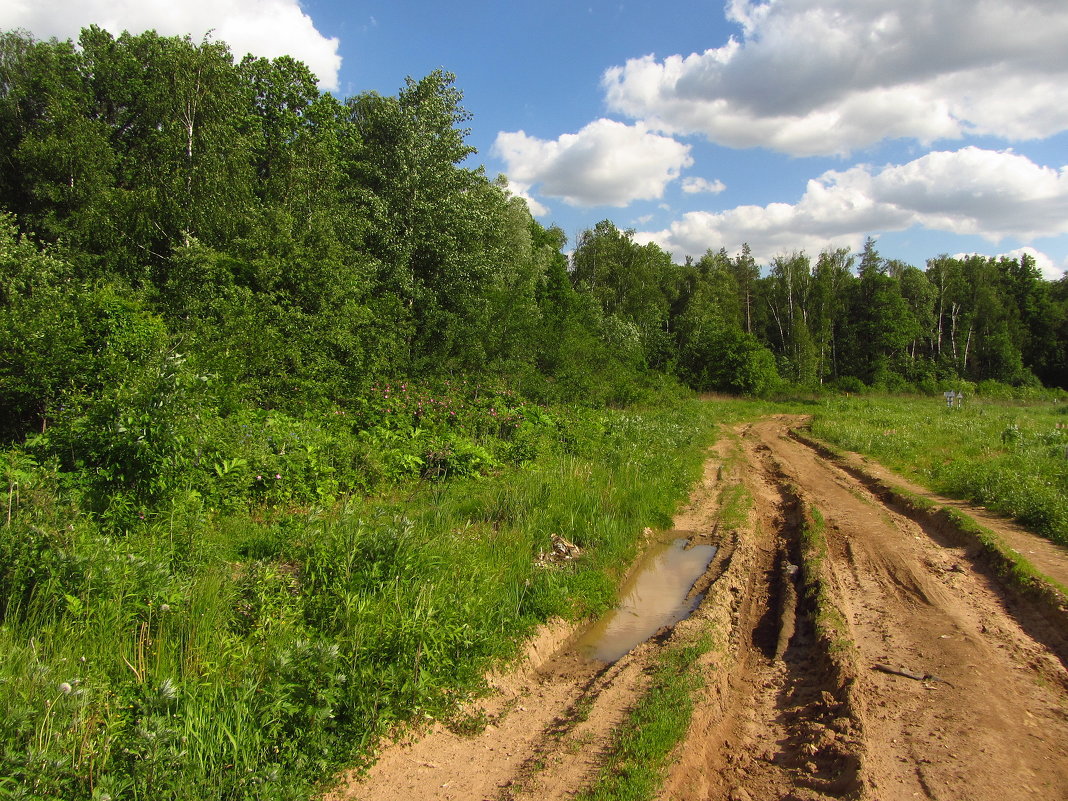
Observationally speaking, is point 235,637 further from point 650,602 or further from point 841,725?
point 650,602

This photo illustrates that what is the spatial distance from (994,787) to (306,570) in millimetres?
5343

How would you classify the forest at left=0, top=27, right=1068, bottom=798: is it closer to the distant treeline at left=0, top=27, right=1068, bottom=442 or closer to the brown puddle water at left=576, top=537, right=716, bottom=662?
the distant treeline at left=0, top=27, right=1068, bottom=442

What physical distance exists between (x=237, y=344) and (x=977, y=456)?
17882 mm

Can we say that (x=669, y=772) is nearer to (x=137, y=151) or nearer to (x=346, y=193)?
(x=346, y=193)

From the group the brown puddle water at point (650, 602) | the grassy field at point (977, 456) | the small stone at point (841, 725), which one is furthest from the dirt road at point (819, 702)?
the grassy field at point (977, 456)

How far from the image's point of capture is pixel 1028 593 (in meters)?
6.80

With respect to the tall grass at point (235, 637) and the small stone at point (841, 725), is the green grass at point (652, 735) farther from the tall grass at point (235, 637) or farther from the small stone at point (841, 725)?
the tall grass at point (235, 637)

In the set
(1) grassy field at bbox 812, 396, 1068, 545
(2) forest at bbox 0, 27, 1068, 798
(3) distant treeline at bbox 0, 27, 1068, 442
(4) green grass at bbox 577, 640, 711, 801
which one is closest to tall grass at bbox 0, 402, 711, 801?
(2) forest at bbox 0, 27, 1068, 798

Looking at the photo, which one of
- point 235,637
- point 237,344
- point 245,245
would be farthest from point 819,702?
point 245,245

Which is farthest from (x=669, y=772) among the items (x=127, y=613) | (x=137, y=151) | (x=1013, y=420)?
(x=137, y=151)

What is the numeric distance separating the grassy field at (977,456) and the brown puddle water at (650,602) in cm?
532

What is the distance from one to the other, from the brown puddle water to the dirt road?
0.28 meters

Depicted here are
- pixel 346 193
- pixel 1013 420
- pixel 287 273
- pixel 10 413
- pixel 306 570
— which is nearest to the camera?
pixel 306 570

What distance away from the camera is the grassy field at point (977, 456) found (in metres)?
9.86
